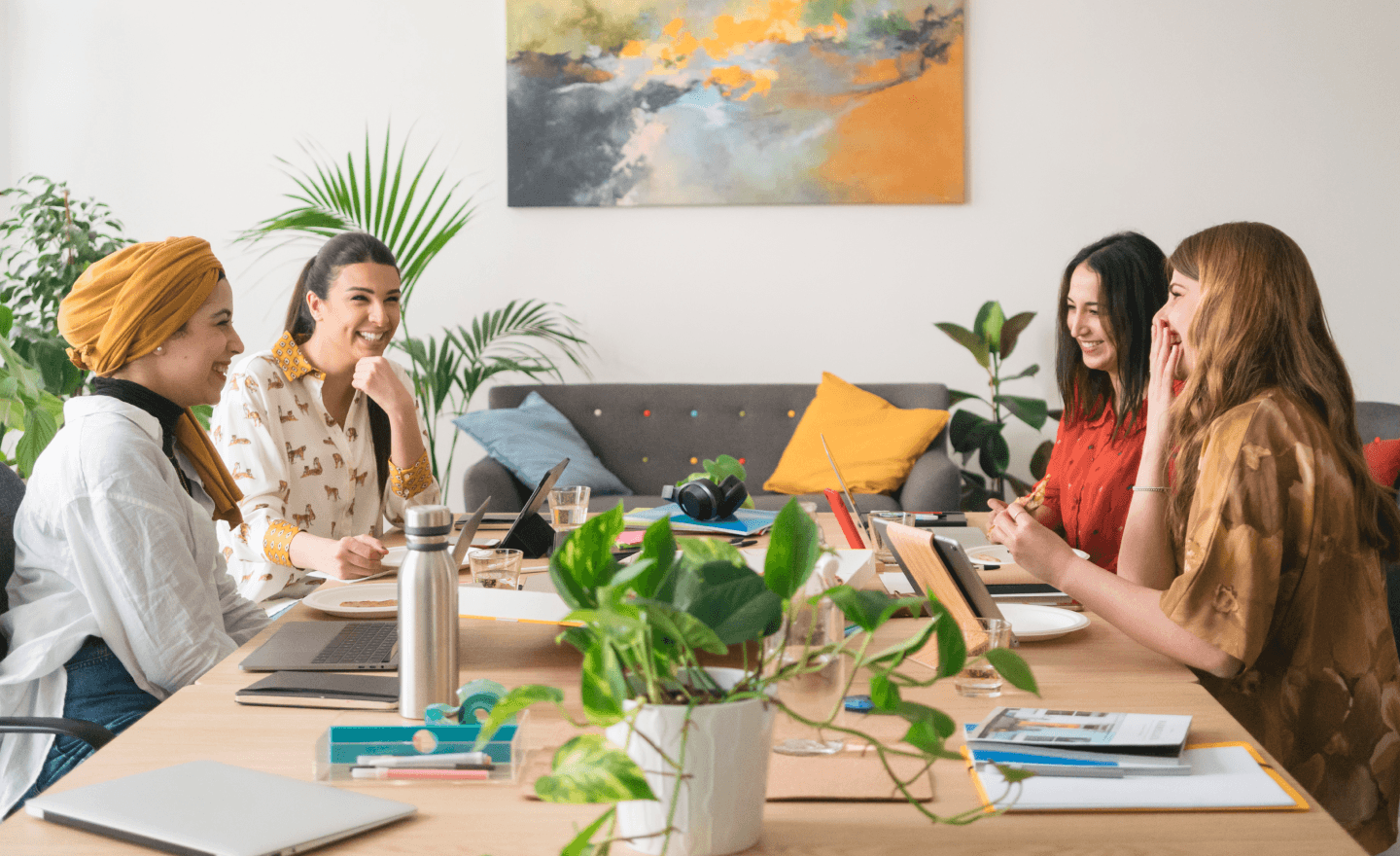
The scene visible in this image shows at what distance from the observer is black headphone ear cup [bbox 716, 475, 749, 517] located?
7.03ft

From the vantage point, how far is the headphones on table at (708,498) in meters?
2.12

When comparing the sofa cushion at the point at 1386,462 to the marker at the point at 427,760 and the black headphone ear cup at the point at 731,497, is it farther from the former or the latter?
the marker at the point at 427,760

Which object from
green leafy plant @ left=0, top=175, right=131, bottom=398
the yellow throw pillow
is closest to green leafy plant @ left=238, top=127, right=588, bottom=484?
green leafy plant @ left=0, top=175, right=131, bottom=398

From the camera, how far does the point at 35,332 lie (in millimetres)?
3334

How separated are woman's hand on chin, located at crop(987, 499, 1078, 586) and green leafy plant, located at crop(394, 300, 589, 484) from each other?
295cm

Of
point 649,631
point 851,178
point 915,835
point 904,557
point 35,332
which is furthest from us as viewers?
point 851,178

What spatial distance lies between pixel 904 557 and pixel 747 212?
3276 millimetres

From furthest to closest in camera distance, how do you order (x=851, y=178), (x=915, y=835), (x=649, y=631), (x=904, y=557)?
1. (x=851, y=178)
2. (x=904, y=557)
3. (x=915, y=835)
4. (x=649, y=631)

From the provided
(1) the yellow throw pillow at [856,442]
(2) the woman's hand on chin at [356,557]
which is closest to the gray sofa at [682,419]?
(1) the yellow throw pillow at [856,442]

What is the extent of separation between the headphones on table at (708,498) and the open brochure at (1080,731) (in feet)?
3.74

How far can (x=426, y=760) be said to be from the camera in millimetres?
889

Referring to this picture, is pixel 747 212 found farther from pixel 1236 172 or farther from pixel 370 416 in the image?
pixel 370 416

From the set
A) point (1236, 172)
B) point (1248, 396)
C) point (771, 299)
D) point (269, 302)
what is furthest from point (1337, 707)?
point (269, 302)

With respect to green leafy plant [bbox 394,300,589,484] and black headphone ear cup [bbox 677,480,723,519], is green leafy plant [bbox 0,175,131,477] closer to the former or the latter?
green leafy plant [bbox 394,300,589,484]
